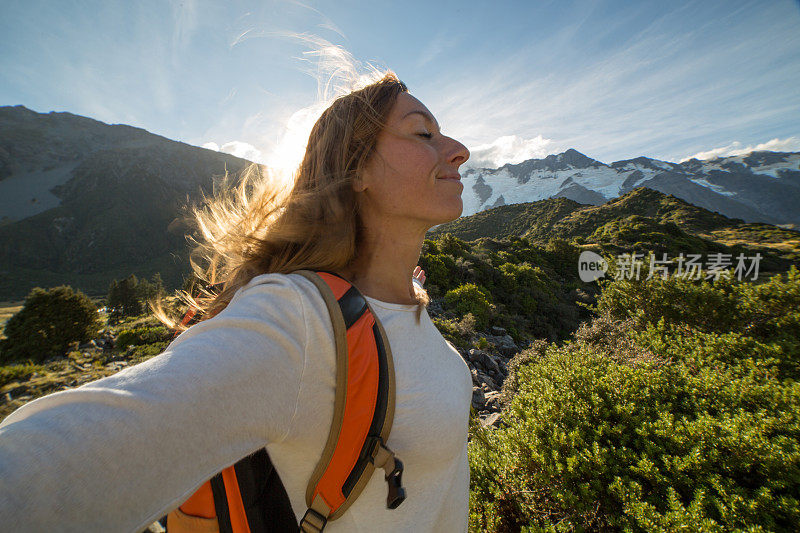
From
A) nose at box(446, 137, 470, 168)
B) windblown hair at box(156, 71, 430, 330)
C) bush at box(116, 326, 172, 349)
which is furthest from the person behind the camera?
bush at box(116, 326, 172, 349)

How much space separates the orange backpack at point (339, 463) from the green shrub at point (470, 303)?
1271cm

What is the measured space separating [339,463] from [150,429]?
0.46m

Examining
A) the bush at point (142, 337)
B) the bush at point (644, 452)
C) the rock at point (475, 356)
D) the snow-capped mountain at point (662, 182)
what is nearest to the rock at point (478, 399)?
the rock at point (475, 356)

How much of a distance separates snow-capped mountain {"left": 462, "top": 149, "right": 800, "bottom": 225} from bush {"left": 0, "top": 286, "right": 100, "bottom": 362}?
319 ft

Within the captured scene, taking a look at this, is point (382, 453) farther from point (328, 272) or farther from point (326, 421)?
point (328, 272)

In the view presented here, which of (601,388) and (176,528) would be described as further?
(601,388)

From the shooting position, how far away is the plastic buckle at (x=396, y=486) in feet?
2.88

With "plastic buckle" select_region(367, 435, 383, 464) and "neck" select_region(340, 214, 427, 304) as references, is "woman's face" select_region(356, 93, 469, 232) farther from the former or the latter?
"plastic buckle" select_region(367, 435, 383, 464)

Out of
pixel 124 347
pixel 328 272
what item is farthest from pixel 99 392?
pixel 124 347

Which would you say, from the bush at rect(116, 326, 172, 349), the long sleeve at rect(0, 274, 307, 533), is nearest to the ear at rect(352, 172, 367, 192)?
the long sleeve at rect(0, 274, 307, 533)

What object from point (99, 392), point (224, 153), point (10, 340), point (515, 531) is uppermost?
point (224, 153)

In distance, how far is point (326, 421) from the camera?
2.58ft

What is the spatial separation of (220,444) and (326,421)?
0.82 feet

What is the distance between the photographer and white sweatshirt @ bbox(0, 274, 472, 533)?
1.49 ft
